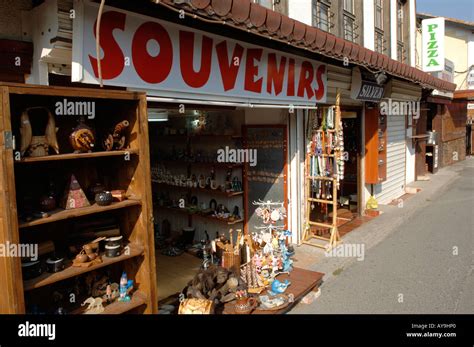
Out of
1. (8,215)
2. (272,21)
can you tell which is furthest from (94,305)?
(272,21)

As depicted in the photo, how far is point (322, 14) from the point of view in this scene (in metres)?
9.44

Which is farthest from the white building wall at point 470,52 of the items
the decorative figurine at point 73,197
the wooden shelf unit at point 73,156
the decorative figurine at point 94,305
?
the decorative figurine at point 94,305

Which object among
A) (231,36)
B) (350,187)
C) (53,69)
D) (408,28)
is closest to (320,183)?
(231,36)

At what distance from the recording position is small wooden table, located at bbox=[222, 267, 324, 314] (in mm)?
4833

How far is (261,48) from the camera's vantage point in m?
5.52

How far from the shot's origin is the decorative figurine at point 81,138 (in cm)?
347

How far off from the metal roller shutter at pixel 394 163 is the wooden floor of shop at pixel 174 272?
651 centimetres

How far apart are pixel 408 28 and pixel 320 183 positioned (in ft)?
35.6

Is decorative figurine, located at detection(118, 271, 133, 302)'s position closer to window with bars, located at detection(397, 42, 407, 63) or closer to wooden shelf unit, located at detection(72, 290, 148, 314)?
wooden shelf unit, located at detection(72, 290, 148, 314)

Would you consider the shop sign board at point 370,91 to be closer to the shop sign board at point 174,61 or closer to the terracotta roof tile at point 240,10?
the shop sign board at point 174,61

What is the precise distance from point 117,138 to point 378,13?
11.8 metres

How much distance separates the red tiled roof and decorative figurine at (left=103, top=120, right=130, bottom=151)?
123 centimetres
